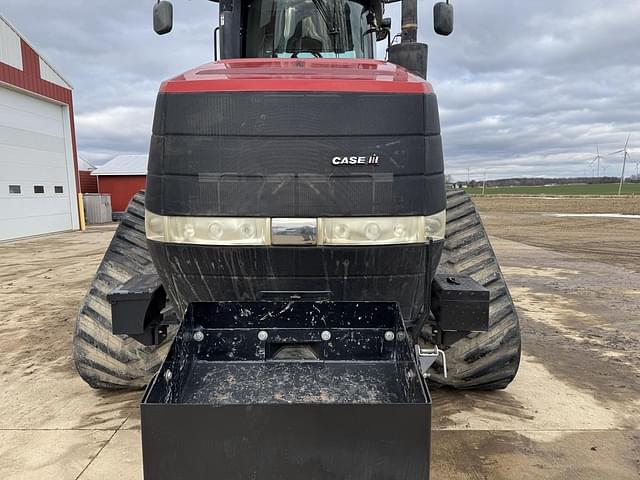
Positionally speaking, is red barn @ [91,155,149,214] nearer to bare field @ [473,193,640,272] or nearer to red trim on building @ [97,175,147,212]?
red trim on building @ [97,175,147,212]

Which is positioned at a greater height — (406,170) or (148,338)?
(406,170)

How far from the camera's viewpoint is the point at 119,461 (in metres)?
2.74

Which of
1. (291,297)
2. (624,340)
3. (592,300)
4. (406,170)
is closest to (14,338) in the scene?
(291,297)

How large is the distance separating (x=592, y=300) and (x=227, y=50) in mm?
5519

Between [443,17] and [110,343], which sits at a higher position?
[443,17]

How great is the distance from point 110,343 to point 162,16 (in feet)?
6.88

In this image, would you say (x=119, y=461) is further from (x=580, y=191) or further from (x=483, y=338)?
Result: (x=580, y=191)

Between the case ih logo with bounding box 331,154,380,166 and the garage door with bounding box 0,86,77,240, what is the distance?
14.7 metres

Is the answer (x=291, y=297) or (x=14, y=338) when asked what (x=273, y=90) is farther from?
(x=14, y=338)

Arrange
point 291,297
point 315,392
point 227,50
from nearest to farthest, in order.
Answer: point 315,392 → point 291,297 → point 227,50

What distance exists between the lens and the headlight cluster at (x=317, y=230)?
2.11 meters

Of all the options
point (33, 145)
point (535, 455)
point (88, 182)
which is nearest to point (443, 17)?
point (535, 455)

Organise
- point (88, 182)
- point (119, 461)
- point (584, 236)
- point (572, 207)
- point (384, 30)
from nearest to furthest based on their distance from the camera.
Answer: point (119, 461), point (384, 30), point (584, 236), point (88, 182), point (572, 207)

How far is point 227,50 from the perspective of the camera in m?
3.18
